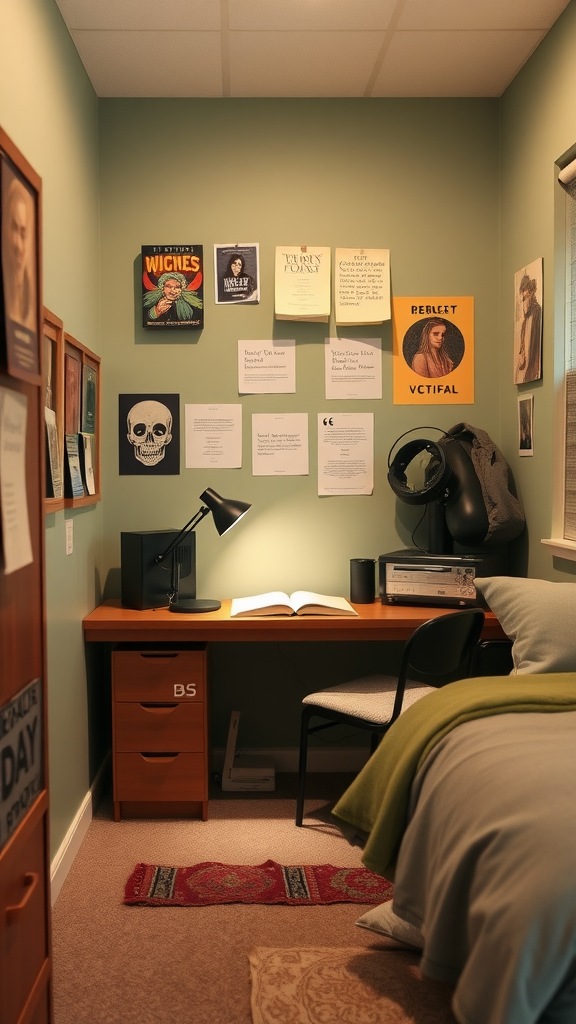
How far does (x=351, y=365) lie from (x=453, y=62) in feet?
3.84

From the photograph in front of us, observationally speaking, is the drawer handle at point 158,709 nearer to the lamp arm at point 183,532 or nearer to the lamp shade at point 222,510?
the lamp arm at point 183,532

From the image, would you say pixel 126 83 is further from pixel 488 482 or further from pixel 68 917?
pixel 68 917

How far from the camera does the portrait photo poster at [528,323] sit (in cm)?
295

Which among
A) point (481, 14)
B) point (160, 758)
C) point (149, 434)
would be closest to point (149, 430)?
point (149, 434)

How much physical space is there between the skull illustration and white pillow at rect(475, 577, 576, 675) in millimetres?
1538

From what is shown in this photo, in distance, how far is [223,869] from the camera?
8.53 ft

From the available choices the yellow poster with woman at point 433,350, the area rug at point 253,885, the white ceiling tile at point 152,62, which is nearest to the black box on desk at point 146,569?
the area rug at point 253,885

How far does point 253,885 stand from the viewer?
2502 millimetres

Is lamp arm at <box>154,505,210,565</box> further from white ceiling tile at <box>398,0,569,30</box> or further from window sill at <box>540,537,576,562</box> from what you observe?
A: white ceiling tile at <box>398,0,569,30</box>

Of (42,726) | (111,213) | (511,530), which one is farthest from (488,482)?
(42,726)

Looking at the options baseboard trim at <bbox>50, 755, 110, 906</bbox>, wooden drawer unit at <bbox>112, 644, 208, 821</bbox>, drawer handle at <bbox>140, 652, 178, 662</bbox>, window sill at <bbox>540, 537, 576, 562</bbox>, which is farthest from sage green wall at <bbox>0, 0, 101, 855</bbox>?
window sill at <bbox>540, 537, 576, 562</bbox>

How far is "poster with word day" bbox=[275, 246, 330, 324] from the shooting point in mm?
3340

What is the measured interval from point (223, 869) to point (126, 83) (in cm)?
287

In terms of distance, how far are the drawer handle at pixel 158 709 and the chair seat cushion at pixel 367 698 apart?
0.48 metres
